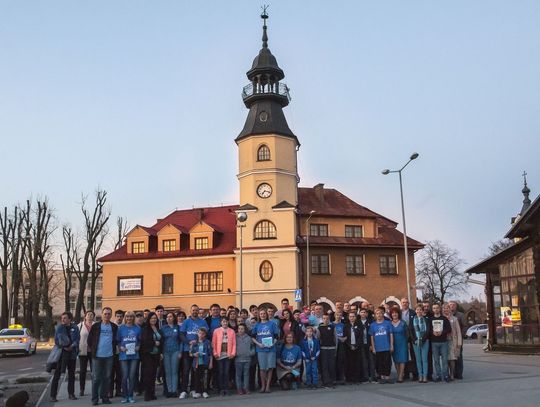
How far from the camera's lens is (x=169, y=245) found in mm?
42188

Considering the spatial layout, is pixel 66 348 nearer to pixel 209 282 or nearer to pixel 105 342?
pixel 105 342

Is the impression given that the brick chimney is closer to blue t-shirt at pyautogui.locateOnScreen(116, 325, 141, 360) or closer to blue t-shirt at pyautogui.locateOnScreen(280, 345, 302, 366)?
blue t-shirt at pyautogui.locateOnScreen(280, 345, 302, 366)

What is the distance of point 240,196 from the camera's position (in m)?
40.5

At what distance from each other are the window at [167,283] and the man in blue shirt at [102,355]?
2937cm

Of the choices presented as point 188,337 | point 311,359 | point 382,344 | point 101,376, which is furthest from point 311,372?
point 101,376

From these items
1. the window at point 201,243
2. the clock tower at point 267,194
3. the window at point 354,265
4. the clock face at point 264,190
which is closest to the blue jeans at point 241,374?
the clock tower at point 267,194

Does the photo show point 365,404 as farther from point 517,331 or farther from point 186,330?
point 517,331

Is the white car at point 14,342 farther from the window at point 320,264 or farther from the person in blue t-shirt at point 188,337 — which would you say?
the person in blue t-shirt at point 188,337

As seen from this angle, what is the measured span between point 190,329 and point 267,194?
27.1 m

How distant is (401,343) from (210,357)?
181 inches

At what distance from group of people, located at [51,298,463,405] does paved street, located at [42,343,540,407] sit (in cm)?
53

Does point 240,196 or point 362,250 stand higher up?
point 240,196

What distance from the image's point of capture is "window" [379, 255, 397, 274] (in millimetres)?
40594

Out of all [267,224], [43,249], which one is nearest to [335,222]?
[267,224]
